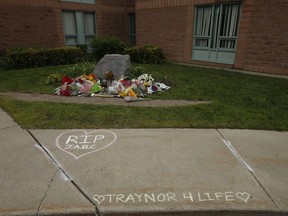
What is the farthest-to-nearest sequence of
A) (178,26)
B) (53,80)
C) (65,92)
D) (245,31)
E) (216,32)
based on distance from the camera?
1. (178,26)
2. (216,32)
3. (245,31)
4. (53,80)
5. (65,92)

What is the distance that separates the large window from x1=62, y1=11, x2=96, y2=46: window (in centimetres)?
742

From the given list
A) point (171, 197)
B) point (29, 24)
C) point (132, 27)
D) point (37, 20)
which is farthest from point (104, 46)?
point (171, 197)

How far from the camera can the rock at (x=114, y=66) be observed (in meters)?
7.77

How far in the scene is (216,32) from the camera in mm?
10883

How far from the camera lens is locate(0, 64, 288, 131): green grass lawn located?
443 cm

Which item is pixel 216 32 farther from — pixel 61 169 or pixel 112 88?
pixel 61 169

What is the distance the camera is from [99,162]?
3117 millimetres

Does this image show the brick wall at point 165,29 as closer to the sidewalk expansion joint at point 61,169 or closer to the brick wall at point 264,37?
the brick wall at point 264,37

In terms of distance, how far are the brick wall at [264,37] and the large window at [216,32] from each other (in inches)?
17.2

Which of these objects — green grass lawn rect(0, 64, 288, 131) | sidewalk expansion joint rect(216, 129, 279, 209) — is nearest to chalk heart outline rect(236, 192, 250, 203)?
sidewalk expansion joint rect(216, 129, 279, 209)

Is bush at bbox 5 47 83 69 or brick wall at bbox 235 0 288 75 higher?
brick wall at bbox 235 0 288 75

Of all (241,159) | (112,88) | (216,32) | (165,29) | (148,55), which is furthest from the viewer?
(165,29)

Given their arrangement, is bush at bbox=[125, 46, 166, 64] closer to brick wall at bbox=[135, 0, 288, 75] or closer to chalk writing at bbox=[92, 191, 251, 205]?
brick wall at bbox=[135, 0, 288, 75]

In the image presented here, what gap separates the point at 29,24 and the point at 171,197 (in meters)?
13.5
